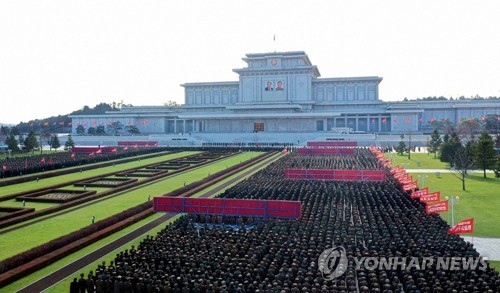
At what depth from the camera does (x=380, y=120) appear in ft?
237

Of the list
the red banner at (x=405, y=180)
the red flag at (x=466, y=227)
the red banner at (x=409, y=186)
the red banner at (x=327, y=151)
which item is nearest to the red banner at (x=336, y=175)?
the red banner at (x=405, y=180)

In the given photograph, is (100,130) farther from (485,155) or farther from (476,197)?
(476,197)

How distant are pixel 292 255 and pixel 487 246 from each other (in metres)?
7.33

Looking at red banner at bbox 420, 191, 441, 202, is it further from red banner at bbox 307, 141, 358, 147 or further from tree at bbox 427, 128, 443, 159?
red banner at bbox 307, 141, 358, 147

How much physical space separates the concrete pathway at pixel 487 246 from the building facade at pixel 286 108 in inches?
2027

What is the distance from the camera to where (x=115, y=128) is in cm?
7738

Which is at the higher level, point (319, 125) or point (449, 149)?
point (319, 125)

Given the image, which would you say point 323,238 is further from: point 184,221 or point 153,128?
point 153,128

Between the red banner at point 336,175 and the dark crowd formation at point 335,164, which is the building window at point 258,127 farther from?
the red banner at point 336,175

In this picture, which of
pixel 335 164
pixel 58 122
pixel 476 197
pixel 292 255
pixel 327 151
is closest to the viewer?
pixel 292 255

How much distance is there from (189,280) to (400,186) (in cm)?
1540

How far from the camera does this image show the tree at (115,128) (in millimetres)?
77375

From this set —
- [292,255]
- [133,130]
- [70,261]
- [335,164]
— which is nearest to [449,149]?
[335,164]

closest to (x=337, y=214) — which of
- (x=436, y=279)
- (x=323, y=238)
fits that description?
(x=323, y=238)
